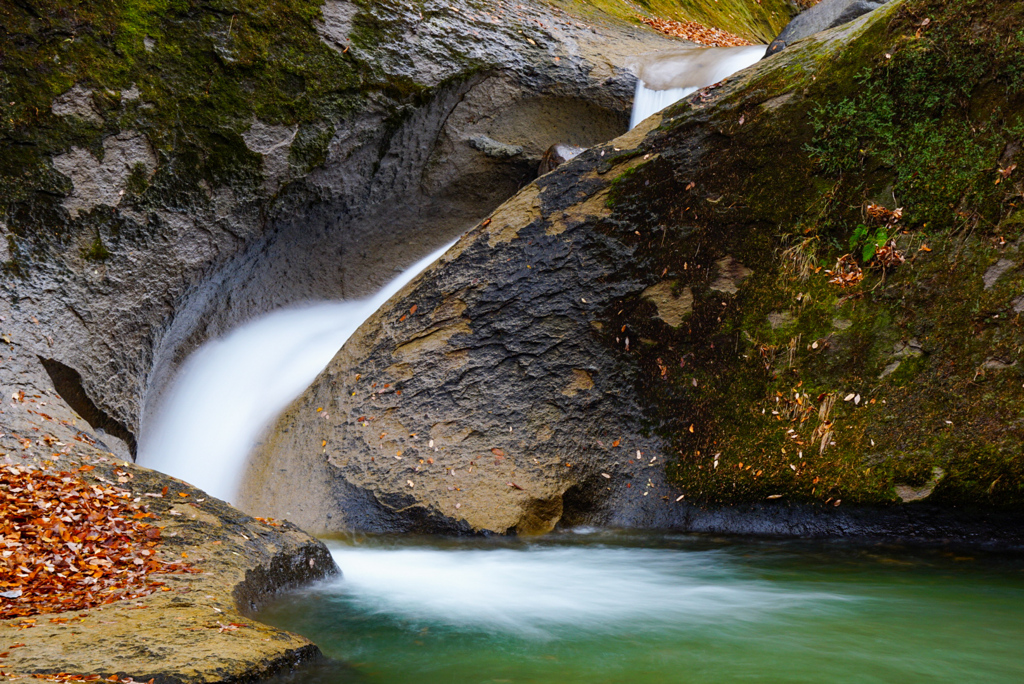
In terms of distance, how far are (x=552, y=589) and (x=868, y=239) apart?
3.22m

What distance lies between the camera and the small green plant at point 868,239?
4867mm

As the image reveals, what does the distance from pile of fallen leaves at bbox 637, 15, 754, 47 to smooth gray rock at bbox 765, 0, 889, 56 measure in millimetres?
2937

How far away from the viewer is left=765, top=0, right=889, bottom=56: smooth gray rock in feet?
25.3

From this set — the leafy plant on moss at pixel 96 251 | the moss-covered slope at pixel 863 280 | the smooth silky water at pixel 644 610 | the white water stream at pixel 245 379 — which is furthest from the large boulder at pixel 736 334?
the leafy plant on moss at pixel 96 251

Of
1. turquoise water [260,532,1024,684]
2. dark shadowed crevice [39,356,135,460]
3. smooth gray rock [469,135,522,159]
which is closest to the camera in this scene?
turquoise water [260,532,1024,684]

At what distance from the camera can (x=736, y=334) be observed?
17.4 feet

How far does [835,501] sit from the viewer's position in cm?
493

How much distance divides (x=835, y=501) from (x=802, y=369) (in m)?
0.95

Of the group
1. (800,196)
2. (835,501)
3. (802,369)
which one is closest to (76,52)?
(800,196)

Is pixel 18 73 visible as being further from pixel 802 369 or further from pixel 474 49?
pixel 802 369

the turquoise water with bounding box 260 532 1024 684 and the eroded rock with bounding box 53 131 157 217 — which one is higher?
the eroded rock with bounding box 53 131 157 217

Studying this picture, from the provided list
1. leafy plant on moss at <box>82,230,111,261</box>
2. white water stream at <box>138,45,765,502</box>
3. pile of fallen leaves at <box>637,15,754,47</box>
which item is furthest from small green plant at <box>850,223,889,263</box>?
pile of fallen leaves at <box>637,15,754,47</box>

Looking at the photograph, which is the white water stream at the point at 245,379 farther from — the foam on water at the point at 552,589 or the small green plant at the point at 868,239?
the small green plant at the point at 868,239

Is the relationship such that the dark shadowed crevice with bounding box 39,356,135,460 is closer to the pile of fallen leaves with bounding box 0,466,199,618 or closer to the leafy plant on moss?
the leafy plant on moss
